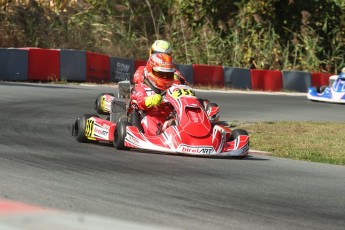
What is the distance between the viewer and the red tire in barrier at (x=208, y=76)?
23.6 meters

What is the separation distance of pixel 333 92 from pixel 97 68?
17.3 ft

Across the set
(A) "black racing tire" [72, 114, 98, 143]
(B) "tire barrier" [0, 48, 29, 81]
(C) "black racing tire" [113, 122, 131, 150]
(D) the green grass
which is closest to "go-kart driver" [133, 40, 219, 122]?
(D) the green grass

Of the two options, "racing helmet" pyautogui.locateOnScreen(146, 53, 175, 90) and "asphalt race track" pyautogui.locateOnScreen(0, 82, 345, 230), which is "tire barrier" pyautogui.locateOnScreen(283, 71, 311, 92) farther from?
"racing helmet" pyautogui.locateOnScreen(146, 53, 175, 90)

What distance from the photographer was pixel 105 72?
71.7 feet

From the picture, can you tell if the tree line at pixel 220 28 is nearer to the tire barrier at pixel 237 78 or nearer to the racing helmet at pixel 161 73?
the tire barrier at pixel 237 78

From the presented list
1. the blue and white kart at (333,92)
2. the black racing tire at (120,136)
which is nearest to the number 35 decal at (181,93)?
the black racing tire at (120,136)

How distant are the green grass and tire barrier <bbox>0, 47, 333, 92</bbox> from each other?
6.91m

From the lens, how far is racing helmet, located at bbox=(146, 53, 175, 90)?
37.3 ft

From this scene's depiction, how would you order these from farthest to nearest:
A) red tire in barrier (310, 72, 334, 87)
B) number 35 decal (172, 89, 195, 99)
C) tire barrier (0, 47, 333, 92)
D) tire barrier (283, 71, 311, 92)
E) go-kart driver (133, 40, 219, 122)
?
red tire in barrier (310, 72, 334, 87) → tire barrier (283, 71, 311, 92) → tire barrier (0, 47, 333, 92) → go-kart driver (133, 40, 219, 122) → number 35 decal (172, 89, 195, 99)

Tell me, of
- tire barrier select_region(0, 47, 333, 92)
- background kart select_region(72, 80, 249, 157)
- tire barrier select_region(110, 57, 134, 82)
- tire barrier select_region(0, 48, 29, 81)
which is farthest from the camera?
tire barrier select_region(110, 57, 134, 82)

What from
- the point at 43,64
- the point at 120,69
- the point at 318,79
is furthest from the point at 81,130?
the point at 318,79

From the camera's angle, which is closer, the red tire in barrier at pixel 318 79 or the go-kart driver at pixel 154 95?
the go-kart driver at pixel 154 95

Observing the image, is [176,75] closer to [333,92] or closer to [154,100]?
[154,100]

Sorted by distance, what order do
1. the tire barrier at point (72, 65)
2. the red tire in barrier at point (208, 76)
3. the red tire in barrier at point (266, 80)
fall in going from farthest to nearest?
the red tire in barrier at point (266, 80), the red tire in barrier at point (208, 76), the tire barrier at point (72, 65)
